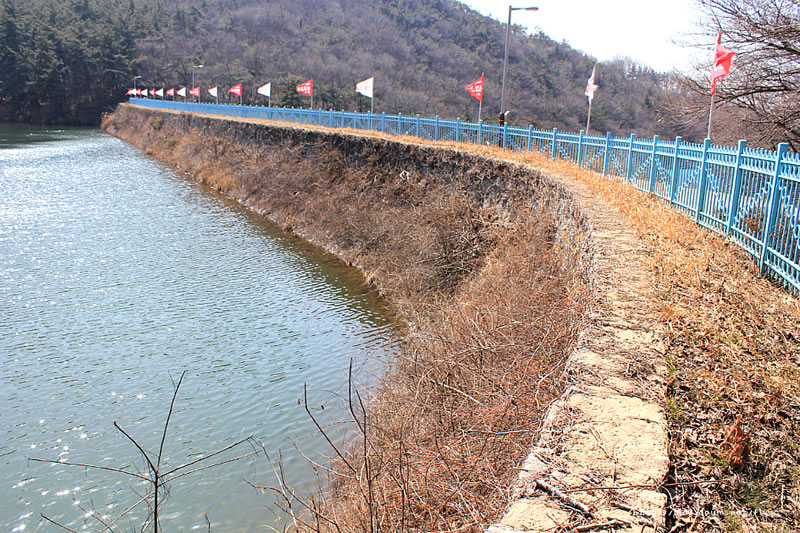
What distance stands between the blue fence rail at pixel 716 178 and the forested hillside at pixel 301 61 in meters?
40.7

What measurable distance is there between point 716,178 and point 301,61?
84863 mm

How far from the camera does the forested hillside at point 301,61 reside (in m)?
69.6

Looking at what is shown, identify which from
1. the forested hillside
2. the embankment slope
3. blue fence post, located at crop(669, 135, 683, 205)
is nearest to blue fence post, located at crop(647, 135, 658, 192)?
blue fence post, located at crop(669, 135, 683, 205)

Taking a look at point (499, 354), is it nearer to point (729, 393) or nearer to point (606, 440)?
point (729, 393)

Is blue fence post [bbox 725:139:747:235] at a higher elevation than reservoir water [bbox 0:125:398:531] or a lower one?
higher

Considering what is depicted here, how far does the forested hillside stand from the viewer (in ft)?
228

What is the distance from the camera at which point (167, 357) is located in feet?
33.7

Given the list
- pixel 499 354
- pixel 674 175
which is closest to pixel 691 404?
pixel 499 354

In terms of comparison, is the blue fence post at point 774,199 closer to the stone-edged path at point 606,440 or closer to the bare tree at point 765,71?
the stone-edged path at point 606,440

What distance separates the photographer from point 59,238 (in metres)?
18.0

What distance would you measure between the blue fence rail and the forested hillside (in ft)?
134

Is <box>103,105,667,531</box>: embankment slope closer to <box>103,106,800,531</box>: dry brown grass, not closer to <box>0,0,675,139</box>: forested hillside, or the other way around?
<box>103,106,800,531</box>: dry brown grass

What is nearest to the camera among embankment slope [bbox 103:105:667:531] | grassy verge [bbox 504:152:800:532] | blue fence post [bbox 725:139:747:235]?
grassy verge [bbox 504:152:800:532]

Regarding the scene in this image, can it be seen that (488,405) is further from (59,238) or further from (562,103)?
(562,103)
